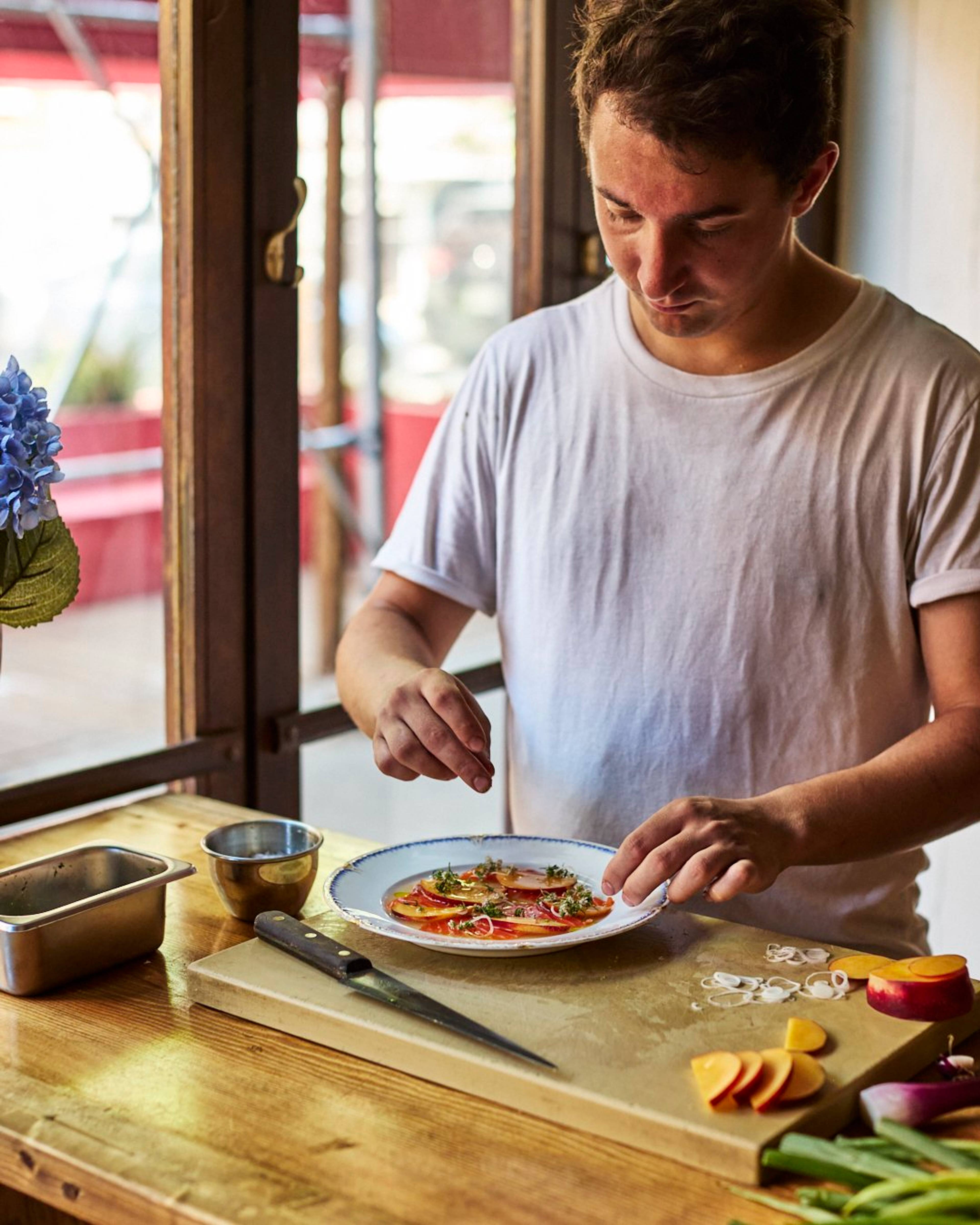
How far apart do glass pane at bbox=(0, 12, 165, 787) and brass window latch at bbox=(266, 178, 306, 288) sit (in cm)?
15

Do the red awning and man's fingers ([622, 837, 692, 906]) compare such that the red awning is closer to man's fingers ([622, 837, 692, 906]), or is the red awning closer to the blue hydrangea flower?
the blue hydrangea flower

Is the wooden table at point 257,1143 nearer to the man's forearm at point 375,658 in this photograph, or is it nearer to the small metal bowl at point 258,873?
the small metal bowl at point 258,873

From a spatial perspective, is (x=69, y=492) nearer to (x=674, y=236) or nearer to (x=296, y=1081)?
(x=674, y=236)

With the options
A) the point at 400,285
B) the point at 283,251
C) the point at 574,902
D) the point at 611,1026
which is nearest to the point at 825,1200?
the point at 611,1026

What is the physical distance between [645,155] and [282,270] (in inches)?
30.3

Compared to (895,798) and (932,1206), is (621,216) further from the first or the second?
(932,1206)

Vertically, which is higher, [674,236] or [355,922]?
[674,236]

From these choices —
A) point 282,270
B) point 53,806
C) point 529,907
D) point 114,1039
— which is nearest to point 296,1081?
point 114,1039

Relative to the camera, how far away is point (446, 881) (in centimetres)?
149

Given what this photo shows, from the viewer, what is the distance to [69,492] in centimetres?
230

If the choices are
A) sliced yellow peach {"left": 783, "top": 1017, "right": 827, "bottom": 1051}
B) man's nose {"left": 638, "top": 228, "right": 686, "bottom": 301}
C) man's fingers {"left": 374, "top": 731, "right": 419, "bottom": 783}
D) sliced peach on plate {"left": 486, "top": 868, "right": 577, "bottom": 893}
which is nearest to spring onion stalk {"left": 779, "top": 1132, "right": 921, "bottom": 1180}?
sliced yellow peach {"left": 783, "top": 1017, "right": 827, "bottom": 1051}

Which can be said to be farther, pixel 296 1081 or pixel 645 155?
pixel 645 155

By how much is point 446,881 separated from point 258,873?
7.4 inches

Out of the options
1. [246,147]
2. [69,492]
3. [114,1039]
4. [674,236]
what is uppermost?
[246,147]
